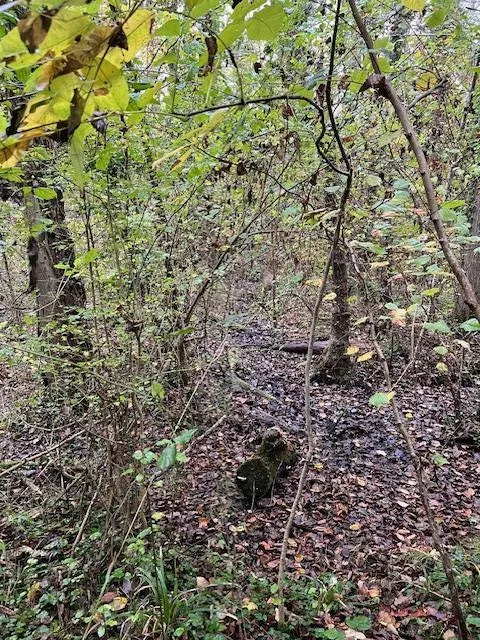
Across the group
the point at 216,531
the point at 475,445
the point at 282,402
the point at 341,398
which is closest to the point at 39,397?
the point at 216,531

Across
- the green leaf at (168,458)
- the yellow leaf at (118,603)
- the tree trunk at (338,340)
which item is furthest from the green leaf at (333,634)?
the tree trunk at (338,340)

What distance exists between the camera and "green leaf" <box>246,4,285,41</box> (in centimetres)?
67

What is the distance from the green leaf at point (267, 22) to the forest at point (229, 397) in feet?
1.46

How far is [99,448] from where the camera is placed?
3484mm

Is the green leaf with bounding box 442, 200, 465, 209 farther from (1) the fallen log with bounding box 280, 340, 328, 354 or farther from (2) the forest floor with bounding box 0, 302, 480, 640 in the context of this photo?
(1) the fallen log with bounding box 280, 340, 328, 354

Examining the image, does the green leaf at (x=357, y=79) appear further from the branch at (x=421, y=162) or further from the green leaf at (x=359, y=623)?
the green leaf at (x=359, y=623)

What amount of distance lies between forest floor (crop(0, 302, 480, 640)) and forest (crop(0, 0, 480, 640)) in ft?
0.06

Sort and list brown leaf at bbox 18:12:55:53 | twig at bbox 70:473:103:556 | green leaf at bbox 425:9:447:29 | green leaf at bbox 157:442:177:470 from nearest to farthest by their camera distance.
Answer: brown leaf at bbox 18:12:55:53
green leaf at bbox 425:9:447:29
green leaf at bbox 157:442:177:470
twig at bbox 70:473:103:556

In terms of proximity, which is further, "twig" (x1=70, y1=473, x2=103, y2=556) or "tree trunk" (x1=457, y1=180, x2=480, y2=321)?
"tree trunk" (x1=457, y1=180, x2=480, y2=321)

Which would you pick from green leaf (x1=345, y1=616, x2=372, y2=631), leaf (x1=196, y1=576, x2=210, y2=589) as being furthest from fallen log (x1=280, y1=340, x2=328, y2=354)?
green leaf (x1=345, y1=616, x2=372, y2=631)

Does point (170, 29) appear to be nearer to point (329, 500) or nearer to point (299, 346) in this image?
point (329, 500)

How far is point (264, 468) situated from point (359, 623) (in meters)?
1.47

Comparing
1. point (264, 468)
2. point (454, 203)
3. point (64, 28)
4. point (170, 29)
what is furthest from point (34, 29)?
point (264, 468)

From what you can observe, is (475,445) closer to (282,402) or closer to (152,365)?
(282,402)
